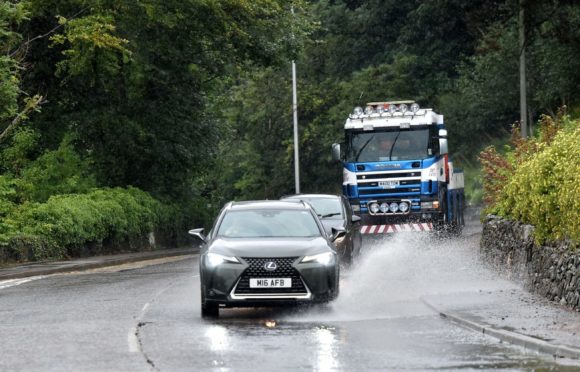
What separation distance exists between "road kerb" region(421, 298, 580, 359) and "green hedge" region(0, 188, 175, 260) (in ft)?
60.0

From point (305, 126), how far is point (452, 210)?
117 ft

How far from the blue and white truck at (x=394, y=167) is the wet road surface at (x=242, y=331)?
881 cm

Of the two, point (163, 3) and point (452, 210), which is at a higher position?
point (163, 3)

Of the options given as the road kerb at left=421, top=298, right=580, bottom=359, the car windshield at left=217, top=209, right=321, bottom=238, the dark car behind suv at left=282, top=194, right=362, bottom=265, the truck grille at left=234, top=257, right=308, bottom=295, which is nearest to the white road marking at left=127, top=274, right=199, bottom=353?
the truck grille at left=234, top=257, right=308, bottom=295

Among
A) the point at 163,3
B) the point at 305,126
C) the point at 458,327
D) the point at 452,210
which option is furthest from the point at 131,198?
the point at 305,126

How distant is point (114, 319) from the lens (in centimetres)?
1805

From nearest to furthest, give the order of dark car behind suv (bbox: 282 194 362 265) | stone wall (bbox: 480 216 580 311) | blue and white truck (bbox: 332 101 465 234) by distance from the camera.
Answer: stone wall (bbox: 480 216 580 311) < dark car behind suv (bbox: 282 194 362 265) < blue and white truck (bbox: 332 101 465 234)

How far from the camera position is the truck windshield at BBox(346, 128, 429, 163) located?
3503 cm

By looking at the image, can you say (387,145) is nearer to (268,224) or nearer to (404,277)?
(404,277)

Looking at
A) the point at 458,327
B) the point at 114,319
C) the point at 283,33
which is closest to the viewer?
the point at 458,327

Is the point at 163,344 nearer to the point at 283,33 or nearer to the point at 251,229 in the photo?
the point at 251,229

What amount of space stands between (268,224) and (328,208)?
10.2m

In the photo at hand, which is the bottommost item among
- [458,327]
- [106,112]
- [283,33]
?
[458,327]

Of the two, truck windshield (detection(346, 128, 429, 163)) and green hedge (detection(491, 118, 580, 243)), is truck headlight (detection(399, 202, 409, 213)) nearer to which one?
truck windshield (detection(346, 128, 429, 163))
